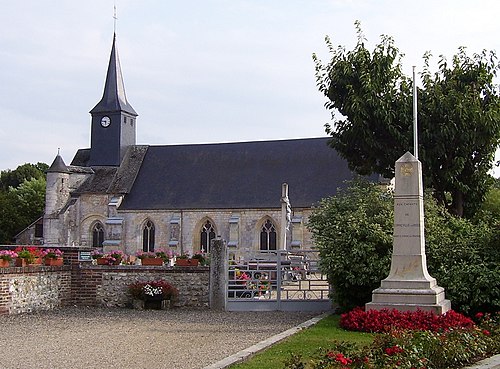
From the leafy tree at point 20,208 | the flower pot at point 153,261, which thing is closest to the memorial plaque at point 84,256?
the flower pot at point 153,261

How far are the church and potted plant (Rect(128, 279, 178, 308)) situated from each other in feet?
67.5

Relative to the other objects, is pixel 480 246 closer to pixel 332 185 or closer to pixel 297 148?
pixel 332 185

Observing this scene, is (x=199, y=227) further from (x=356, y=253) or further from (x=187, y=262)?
(x=356, y=253)

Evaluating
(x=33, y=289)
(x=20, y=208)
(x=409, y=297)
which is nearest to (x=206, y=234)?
(x=20, y=208)

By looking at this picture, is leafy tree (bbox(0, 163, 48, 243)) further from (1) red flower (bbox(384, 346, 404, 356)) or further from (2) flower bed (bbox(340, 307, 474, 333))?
(1) red flower (bbox(384, 346, 404, 356))

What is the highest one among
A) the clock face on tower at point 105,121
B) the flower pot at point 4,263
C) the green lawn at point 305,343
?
the clock face on tower at point 105,121

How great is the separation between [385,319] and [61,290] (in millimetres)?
8813

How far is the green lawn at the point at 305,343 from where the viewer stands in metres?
8.00

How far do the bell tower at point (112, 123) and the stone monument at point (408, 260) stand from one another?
107 ft

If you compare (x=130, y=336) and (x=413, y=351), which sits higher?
(x=413, y=351)

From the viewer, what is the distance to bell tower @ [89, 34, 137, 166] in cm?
4328

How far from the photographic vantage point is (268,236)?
38.2 meters

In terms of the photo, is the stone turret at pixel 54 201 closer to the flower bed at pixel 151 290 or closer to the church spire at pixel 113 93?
the church spire at pixel 113 93

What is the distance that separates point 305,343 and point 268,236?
28.7 metres
